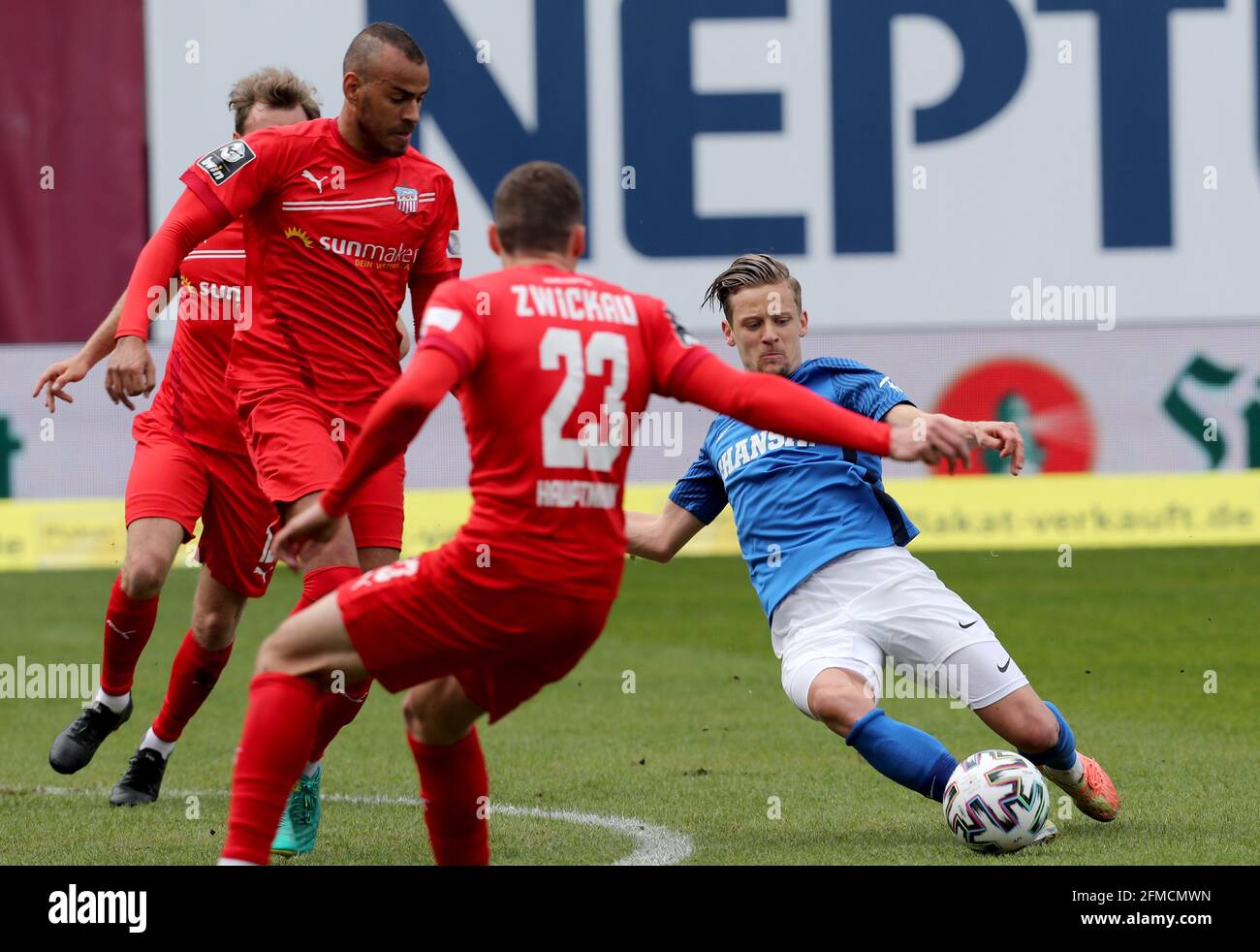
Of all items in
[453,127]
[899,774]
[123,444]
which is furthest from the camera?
[453,127]

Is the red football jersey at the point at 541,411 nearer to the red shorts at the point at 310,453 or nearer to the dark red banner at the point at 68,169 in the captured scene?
the red shorts at the point at 310,453

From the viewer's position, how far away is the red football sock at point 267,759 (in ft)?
14.0

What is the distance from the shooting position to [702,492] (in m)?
6.22

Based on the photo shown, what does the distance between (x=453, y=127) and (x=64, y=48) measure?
430 cm

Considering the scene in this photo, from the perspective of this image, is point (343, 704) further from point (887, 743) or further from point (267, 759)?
point (887, 743)

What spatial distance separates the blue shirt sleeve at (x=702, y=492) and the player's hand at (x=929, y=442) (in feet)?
6.04

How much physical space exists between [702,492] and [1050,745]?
1442mm

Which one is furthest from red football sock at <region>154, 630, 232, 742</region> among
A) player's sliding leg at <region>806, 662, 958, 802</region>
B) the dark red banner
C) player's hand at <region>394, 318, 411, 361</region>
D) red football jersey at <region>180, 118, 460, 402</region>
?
the dark red banner

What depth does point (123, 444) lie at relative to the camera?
1812 cm

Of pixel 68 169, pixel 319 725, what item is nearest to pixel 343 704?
pixel 319 725

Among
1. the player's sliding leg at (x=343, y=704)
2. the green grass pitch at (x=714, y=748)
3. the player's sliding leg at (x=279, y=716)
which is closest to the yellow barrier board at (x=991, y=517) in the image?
the green grass pitch at (x=714, y=748)

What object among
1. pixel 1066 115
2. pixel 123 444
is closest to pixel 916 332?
pixel 1066 115

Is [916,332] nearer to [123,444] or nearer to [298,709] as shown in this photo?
[123,444]

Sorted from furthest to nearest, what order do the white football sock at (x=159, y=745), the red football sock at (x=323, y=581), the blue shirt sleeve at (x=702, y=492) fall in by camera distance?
the white football sock at (x=159, y=745) < the blue shirt sleeve at (x=702, y=492) < the red football sock at (x=323, y=581)
